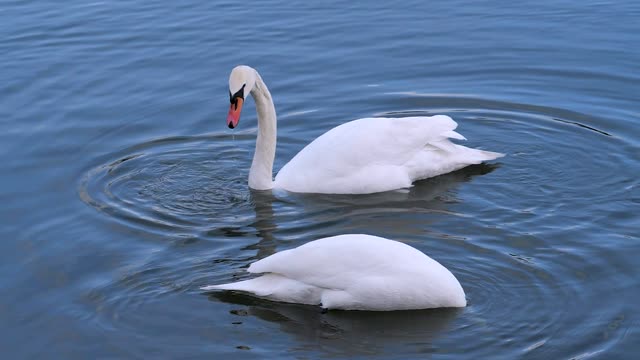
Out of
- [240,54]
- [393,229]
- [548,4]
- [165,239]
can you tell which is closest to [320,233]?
[393,229]

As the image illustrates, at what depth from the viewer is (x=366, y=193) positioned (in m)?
12.1

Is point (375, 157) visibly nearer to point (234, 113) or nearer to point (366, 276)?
point (234, 113)

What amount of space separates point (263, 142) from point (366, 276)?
12.1 ft

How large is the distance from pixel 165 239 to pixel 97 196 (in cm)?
147

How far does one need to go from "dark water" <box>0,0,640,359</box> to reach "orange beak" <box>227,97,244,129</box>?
0.71m

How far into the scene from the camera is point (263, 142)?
12.6 metres

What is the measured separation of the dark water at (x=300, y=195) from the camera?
9.05m

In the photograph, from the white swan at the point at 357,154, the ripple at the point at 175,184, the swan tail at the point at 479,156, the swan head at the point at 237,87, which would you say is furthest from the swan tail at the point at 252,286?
the swan tail at the point at 479,156

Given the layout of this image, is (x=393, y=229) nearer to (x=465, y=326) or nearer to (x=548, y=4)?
(x=465, y=326)

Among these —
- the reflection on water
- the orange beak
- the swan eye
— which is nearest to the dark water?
the reflection on water

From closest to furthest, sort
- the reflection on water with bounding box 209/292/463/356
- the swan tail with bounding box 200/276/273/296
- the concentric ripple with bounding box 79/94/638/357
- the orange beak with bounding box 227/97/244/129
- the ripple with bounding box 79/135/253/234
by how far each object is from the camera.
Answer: the reflection on water with bounding box 209/292/463/356
the concentric ripple with bounding box 79/94/638/357
the swan tail with bounding box 200/276/273/296
the ripple with bounding box 79/135/253/234
the orange beak with bounding box 227/97/244/129

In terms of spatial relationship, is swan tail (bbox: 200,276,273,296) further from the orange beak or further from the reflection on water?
the orange beak

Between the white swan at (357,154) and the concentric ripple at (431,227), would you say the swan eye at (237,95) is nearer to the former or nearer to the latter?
the white swan at (357,154)

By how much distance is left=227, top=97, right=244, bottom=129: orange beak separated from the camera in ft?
39.1
